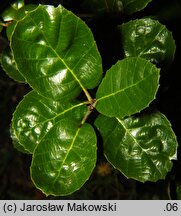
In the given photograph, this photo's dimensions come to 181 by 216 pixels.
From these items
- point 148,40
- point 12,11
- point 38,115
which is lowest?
point 38,115

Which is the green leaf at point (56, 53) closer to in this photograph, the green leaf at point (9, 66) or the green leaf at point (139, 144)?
the green leaf at point (139, 144)

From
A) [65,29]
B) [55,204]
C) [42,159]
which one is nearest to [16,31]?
[65,29]

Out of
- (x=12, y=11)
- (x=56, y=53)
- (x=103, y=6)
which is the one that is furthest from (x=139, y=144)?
(x=12, y=11)

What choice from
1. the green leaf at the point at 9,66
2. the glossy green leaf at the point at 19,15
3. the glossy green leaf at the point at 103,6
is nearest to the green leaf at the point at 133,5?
the glossy green leaf at the point at 103,6

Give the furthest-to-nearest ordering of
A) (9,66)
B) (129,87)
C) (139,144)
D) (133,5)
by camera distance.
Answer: (9,66)
(133,5)
(139,144)
(129,87)

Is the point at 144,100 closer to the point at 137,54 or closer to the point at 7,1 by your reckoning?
the point at 137,54

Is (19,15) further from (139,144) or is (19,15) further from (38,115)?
(139,144)
